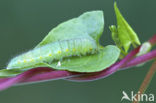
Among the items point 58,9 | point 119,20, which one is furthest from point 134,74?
point 119,20

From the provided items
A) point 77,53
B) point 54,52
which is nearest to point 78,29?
point 77,53

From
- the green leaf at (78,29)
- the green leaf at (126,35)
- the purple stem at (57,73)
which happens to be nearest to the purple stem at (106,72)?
the purple stem at (57,73)

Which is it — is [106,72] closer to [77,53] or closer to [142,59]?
[142,59]

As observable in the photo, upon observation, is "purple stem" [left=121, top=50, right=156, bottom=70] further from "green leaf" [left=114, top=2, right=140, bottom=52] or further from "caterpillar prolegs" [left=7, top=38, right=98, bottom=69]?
"caterpillar prolegs" [left=7, top=38, right=98, bottom=69]

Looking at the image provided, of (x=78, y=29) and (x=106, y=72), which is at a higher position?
(x=78, y=29)

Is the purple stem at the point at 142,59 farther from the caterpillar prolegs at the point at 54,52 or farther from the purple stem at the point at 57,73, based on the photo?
the caterpillar prolegs at the point at 54,52

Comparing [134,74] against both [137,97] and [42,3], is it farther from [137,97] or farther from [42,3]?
[137,97]

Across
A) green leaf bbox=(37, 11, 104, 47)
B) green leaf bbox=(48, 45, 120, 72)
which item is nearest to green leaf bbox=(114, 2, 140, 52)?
green leaf bbox=(48, 45, 120, 72)
